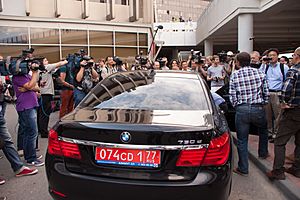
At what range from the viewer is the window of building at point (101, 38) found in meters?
19.1

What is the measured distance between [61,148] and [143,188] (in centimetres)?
79

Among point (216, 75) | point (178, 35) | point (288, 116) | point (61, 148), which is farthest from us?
point (178, 35)

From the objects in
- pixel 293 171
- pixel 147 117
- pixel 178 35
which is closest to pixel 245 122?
pixel 293 171

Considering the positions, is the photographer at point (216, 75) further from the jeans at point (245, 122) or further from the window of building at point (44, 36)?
the window of building at point (44, 36)

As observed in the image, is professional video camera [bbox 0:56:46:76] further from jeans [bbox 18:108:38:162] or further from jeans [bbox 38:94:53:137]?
jeans [bbox 38:94:53:137]

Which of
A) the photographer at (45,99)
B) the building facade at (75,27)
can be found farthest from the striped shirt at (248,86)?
the building facade at (75,27)

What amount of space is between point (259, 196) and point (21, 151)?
154 inches

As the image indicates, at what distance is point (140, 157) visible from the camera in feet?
7.85

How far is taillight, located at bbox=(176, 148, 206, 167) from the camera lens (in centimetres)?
237

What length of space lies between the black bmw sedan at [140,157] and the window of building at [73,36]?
54.2 ft

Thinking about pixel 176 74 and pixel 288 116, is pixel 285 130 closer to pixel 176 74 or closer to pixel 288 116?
pixel 288 116

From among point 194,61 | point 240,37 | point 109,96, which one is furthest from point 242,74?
point 240,37

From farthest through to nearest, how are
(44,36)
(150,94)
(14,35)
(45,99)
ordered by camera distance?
(44,36)
(14,35)
(45,99)
(150,94)

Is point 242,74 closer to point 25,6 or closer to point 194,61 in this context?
point 194,61
